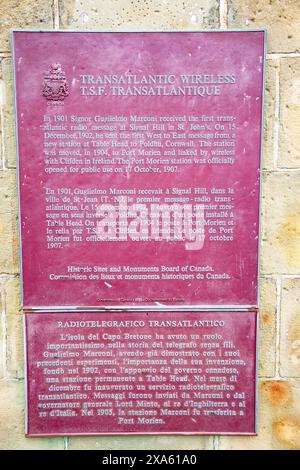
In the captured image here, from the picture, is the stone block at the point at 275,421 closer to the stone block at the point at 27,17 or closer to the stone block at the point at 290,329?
the stone block at the point at 290,329

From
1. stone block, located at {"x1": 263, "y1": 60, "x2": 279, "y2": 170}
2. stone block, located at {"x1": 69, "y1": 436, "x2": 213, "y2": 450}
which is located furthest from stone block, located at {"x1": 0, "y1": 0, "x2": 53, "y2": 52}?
stone block, located at {"x1": 69, "y1": 436, "x2": 213, "y2": 450}

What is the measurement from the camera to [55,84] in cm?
235

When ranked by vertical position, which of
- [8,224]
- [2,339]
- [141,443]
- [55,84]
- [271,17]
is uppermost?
[271,17]

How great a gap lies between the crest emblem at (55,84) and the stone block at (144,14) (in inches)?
13.8

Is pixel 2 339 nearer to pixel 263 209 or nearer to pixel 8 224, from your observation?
pixel 8 224

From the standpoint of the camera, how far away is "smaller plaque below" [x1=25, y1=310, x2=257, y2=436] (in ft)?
8.36

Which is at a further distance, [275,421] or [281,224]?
[275,421]

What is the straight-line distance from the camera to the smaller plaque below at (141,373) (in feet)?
8.36

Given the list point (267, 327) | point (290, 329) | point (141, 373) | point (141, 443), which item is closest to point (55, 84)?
point (141, 373)

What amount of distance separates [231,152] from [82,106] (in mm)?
941

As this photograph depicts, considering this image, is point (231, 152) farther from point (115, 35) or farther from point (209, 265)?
point (115, 35)

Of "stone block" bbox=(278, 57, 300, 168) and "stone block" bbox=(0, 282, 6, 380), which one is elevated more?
"stone block" bbox=(278, 57, 300, 168)

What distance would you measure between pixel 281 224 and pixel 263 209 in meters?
0.15

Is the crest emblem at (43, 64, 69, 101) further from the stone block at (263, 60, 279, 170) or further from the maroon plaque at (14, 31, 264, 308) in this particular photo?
the stone block at (263, 60, 279, 170)
